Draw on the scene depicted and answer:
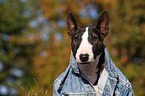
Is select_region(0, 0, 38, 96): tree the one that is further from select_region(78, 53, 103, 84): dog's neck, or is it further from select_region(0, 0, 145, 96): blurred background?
select_region(78, 53, 103, 84): dog's neck

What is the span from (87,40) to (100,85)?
571 millimetres

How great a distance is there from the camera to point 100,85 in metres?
3.38

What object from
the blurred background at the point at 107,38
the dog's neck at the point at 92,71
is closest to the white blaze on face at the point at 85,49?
the dog's neck at the point at 92,71

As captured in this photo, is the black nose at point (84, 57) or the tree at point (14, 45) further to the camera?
the tree at point (14, 45)

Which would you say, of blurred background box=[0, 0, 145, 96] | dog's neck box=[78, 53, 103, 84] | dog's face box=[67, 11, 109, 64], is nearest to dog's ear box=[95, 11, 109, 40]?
dog's face box=[67, 11, 109, 64]

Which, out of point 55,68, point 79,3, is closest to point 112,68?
point 55,68

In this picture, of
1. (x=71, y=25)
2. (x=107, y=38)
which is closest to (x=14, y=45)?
(x=107, y=38)

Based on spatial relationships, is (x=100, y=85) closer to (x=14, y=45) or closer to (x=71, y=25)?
(x=71, y=25)

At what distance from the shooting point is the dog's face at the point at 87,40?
3223 mm

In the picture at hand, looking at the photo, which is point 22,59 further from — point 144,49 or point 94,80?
point 94,80

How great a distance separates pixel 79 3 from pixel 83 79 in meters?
12.2

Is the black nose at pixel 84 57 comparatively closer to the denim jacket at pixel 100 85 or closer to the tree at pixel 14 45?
the denim jacket at pixel 100 85

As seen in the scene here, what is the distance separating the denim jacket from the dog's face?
0.69 ft

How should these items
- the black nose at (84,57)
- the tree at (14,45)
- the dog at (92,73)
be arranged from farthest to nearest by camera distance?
the tree at (14,45) < the dog at (92,73) < the black nose at (84,57)
